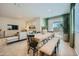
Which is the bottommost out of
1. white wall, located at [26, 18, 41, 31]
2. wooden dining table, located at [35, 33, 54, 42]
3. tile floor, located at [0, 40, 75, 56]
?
tile floor, located at [0, 40, 75, 56]

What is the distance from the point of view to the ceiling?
1.97 m

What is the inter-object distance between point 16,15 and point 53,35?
3.19ft

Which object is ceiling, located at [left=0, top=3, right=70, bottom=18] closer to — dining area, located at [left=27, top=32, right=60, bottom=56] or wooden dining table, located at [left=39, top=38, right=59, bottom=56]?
dining area, located at [left=27, top=32, right=60, bottom=56]

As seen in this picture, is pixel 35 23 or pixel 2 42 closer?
pixel 2 42

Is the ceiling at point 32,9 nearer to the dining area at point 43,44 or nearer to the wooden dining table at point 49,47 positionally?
the dining area at point 43,44

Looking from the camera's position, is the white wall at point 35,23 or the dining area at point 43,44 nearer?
the dining area at point 43,44

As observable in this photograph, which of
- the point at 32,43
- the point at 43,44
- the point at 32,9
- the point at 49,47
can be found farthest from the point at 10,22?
the point at 49,47

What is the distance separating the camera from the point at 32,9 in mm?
2035

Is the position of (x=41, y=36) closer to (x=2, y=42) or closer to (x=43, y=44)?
(x=43, y=44)

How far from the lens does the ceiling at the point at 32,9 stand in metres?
1.97

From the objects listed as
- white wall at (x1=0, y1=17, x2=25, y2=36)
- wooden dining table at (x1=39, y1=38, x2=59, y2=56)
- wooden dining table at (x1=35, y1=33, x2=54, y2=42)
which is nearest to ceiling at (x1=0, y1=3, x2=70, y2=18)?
white wall at (x1=0, y1=17, x2=25, y2=36)

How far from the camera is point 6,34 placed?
80.7 inches

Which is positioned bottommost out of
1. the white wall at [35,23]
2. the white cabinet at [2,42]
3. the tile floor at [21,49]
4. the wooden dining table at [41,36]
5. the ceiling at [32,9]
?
the tile floor at [21,49]

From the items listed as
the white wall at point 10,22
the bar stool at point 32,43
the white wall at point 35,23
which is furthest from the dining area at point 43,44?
the white wall at point 10,22
